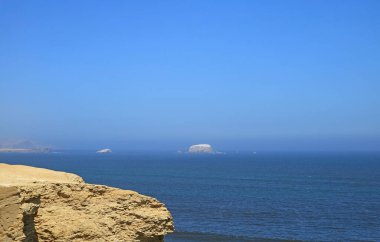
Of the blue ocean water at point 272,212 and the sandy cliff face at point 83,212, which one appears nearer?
the sandy cliff face at point 83,212

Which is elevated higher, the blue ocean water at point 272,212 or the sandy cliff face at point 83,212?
the sandy cliff face at point 83,212

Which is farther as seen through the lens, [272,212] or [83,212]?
[272,212]

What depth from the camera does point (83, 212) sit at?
10.2 m

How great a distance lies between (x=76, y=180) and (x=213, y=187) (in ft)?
227

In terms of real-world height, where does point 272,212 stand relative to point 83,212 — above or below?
below

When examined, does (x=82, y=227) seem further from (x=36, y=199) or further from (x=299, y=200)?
(x=299, y=200)

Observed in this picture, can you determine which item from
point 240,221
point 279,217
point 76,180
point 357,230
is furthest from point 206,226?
point 76,180

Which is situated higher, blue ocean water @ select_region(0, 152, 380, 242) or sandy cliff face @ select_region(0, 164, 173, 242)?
sandy cliff face @ select_region(0, 164, 173, 242)

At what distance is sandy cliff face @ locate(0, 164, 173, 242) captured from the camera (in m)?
9.66

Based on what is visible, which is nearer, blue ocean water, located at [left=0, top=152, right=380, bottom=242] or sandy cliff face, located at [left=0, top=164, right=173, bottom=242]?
sandy cliff face, located at [left=0, top=164, right=173, bottom=242]

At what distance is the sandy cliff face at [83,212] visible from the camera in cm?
966

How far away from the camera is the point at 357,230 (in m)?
41.1

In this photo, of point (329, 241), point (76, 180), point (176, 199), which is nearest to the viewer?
point (76, 180)

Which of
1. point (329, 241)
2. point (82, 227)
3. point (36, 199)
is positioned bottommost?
point (329, 241)
